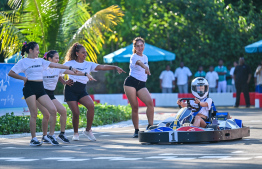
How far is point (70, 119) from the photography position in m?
15.4

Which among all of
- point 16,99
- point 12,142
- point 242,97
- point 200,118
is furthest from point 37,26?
point 242,97

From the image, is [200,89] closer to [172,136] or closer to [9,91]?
[172,136]

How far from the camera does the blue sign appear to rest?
1428cm

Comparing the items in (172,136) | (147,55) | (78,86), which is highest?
(147,55)

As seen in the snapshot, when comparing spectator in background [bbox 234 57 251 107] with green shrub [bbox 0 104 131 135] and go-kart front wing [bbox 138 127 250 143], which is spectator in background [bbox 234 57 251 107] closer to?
green shrub [bbox 0 104 131 135]

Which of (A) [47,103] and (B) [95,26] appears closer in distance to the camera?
(A) [47,103]

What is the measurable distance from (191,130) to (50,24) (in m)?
8.73

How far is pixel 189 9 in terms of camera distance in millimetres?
29922

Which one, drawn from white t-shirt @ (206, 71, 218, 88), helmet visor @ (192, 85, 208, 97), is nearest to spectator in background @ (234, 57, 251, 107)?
white t-shirt @ (206, 71, 218, 88)

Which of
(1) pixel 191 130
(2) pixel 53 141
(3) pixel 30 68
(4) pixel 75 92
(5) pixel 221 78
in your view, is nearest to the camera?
(1) pixel 191 130

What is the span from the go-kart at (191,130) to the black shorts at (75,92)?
1501 millimetres

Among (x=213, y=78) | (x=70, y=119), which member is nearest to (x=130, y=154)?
(x=70, y=119)

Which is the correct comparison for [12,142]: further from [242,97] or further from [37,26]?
[242,97]

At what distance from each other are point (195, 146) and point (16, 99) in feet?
20.8
